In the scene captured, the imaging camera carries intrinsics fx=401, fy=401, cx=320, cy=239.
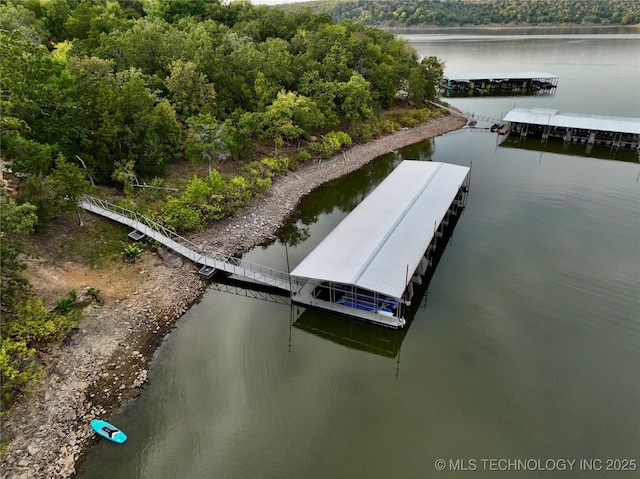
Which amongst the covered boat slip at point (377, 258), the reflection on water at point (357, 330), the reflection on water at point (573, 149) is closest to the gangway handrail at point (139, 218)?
the covered boat slip at point (377, 258)

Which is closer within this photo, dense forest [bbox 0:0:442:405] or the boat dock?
the boat dock

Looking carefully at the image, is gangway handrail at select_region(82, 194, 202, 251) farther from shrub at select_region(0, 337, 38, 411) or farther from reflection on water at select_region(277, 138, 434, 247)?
shrub at select_region(0, 337, 38, 411)

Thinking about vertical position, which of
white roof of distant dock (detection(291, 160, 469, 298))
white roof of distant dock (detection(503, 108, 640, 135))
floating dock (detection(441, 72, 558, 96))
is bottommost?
white roof of distant dock (detection(291, 160, 469, 298))

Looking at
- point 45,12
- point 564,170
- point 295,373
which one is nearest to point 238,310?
point 295,373

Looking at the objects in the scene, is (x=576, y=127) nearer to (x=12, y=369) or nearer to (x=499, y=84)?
(x=499, y=84)

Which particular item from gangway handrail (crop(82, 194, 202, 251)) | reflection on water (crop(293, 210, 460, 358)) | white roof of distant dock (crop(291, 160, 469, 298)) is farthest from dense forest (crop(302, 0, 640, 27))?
reflection on water (crop(293, 210, 460, 358))

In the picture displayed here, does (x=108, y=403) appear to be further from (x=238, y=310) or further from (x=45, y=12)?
(x=45, y=12)

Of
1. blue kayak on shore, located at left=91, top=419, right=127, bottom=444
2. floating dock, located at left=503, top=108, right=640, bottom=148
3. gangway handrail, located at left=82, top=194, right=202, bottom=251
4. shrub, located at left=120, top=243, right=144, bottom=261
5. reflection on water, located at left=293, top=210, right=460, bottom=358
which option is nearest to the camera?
blue kayak on shore, located at left=91, top=419, right=127, bottom=444
